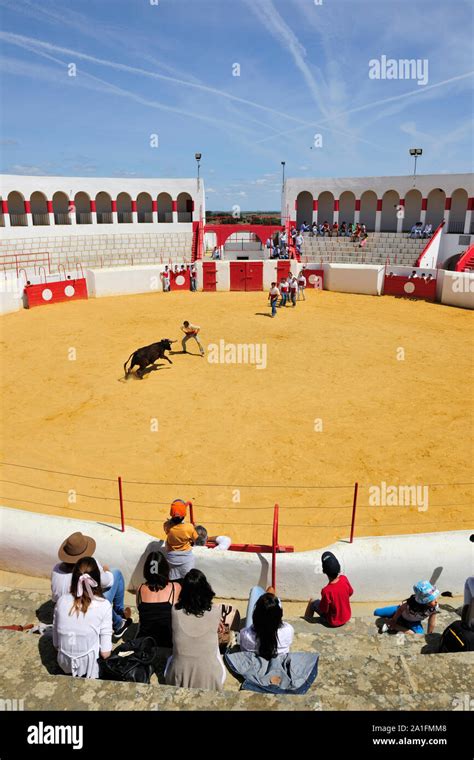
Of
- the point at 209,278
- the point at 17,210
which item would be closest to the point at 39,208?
the point at 17,210

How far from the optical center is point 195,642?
412cm

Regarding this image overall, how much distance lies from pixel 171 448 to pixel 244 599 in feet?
14.8

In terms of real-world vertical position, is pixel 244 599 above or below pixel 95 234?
below

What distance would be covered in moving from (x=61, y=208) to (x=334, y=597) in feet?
132

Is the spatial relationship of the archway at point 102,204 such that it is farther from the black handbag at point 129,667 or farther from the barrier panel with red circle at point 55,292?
the black handbag at point 129,667

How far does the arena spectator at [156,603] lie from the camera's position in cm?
480

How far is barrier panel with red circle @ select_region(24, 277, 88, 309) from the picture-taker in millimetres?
23969

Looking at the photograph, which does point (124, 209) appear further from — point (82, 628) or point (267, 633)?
point (267, 633)

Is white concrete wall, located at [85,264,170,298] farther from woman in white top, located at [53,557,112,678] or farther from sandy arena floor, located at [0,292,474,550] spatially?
woman in white top, located at [53,557,112,678]

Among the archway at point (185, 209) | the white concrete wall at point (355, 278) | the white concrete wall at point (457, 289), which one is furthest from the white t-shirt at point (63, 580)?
the archway at point (185, 209)

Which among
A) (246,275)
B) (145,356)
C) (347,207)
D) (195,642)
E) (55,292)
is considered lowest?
(195,642)

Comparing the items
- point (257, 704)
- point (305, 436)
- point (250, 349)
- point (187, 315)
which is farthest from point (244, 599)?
point (187, 315)
